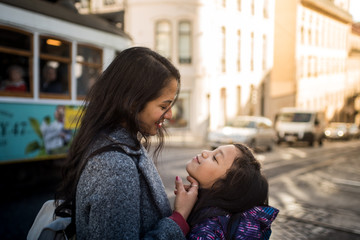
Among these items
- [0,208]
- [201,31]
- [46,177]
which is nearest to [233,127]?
[201,31]

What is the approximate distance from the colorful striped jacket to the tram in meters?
4.96

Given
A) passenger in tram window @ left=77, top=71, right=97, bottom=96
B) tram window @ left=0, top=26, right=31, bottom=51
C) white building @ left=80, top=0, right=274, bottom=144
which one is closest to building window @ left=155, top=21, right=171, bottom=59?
white building @ left=80, top=0, right=274, bottom=144

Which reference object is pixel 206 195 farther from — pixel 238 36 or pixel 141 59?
pixel 238 36

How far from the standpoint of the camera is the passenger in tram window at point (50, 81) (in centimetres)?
727

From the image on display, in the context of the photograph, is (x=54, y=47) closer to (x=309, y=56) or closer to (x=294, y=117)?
(x=294, y=117)

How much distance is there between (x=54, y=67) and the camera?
7.46 m

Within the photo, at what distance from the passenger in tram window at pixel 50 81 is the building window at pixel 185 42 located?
15.7 metres

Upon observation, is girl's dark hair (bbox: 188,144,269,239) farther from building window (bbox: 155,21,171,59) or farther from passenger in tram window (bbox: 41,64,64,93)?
building window (bbox: 155,21,171,59)

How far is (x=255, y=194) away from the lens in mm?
1944

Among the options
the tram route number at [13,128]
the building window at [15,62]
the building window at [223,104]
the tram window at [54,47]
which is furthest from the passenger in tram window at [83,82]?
the building window at [223,104]

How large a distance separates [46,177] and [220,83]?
16.2m

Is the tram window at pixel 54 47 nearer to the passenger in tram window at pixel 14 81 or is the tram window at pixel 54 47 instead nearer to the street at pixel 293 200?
the passenger in tram window at pixel 14 81

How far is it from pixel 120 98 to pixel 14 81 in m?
5.95

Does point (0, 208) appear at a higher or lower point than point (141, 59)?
lower
